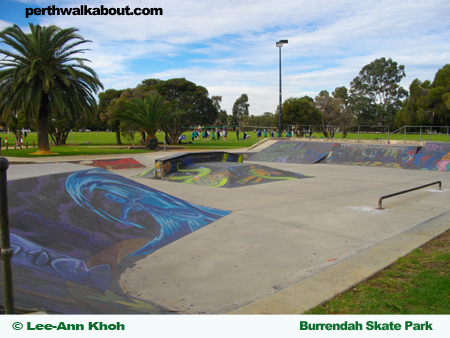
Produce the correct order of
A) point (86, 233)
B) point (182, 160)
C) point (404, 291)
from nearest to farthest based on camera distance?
point (404, 291), point (86, 233), point (182, 160)

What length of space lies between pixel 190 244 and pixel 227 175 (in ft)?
23.2

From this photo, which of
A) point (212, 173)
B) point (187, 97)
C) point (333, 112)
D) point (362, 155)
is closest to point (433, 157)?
point (362, 155)

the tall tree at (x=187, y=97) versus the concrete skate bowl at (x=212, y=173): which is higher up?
the tall tree at (x=187, y=97)

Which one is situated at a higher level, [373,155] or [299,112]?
[299,112]

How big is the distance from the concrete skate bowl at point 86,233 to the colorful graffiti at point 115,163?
11.2 metres

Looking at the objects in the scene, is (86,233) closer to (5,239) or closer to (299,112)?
(5,239)

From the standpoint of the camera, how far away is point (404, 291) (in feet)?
11.5

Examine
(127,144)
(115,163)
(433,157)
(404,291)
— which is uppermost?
(127,144)

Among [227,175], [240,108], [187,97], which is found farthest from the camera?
[240,108]

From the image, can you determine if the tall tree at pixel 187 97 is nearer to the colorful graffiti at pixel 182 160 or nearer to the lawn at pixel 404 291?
the colorful graffiti at pixel 182 160

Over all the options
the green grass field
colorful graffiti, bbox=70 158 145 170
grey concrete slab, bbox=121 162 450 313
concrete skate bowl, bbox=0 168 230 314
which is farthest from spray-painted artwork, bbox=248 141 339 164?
concrete skate bowl, bbox=0 168 230 314

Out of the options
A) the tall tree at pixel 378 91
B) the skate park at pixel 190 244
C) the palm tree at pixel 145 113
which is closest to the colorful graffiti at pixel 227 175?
the skate park at pixel 190 244

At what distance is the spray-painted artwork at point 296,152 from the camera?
22312 millimetres

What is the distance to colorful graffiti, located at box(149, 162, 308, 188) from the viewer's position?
1247 cm
